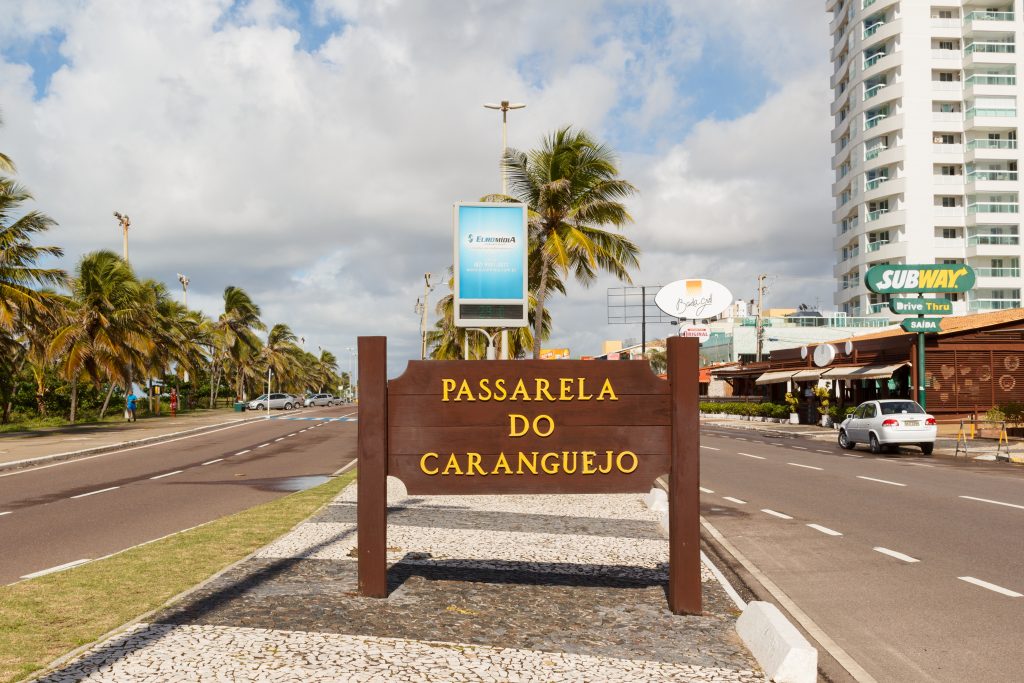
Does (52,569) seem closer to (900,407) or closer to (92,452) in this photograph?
(92,452)

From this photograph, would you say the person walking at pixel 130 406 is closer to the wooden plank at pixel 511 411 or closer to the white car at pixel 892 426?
the white car at pixel 892 426

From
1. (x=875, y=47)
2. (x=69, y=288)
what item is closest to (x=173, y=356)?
(x=69, y=288)

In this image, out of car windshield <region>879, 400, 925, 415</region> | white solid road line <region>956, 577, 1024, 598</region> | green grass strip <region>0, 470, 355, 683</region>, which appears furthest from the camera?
car windshield <region>879, 400, 925, 415</region>

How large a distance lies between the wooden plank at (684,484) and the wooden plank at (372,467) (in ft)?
7.87

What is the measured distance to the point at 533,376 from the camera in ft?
23.3

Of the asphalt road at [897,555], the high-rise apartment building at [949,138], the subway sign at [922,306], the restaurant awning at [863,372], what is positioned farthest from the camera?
the high-rise apartment building at [949,138]

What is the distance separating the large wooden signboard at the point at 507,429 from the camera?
6918 millimetres

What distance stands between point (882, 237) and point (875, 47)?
A: 55.7ft

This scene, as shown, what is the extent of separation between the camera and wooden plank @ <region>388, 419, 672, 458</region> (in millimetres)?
6996

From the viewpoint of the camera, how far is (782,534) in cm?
1089

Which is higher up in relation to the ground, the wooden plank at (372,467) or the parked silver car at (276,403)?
the wooden plank at (372,467)

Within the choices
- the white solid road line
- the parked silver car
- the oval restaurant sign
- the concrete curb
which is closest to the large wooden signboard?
the white solid road line

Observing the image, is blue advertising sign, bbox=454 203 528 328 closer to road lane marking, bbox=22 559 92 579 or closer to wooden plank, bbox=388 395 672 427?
road lane marking, bbox=22 559 92 579

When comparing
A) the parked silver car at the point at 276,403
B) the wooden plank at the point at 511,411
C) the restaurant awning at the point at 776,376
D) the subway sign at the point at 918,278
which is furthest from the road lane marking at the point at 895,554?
the parked silver car at the point at 276,403
